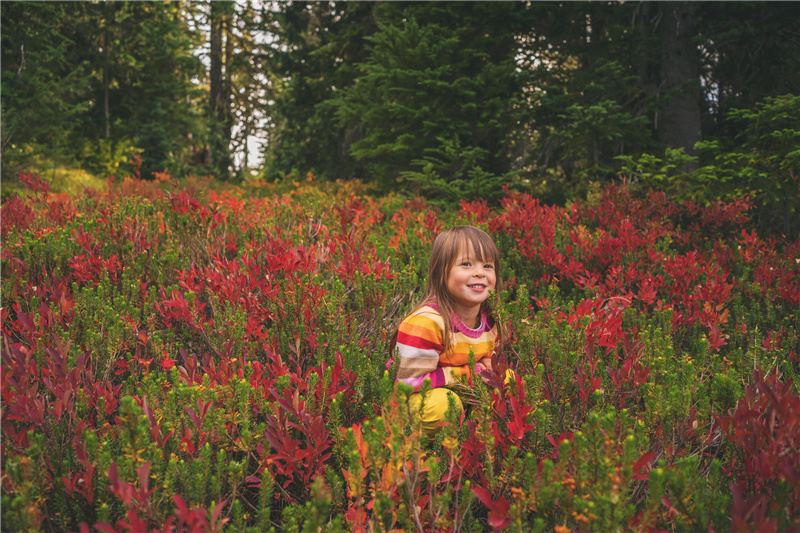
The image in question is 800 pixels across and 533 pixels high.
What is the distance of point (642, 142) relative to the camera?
8.26m

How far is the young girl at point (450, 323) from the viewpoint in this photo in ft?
7.77

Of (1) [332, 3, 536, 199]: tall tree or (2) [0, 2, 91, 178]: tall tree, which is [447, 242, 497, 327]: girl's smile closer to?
(1) [332, 3, 536, 199]: tall tree

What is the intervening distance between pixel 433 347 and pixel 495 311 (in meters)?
0.37

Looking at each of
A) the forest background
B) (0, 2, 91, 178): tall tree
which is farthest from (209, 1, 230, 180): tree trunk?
the forest background

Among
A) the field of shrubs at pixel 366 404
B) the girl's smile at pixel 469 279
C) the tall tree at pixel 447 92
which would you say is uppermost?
the tall tree at pixel 447 92

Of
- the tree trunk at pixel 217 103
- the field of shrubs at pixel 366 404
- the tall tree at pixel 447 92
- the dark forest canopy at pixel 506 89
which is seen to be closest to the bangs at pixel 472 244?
the field of shrubs at pixel 366 404

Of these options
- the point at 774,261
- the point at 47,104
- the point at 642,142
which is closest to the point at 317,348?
the point at 774,261

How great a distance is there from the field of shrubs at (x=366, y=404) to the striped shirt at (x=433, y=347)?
140 millimetres

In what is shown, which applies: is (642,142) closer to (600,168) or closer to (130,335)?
(600,168)

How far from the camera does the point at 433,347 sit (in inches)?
95.3

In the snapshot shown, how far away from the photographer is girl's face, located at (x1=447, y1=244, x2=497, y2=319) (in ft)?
8.42

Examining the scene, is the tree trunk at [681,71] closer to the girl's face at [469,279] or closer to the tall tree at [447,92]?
the tall tree at [447,92]

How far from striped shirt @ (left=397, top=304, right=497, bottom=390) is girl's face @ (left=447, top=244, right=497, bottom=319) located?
14 cm

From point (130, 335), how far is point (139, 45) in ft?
79.0
